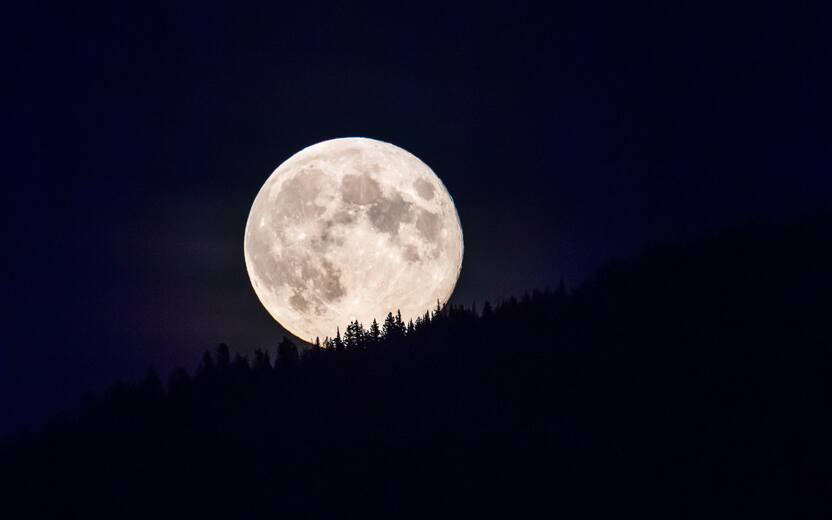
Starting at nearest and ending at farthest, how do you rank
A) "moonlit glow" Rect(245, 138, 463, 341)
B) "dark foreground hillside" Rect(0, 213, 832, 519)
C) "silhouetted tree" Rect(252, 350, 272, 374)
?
1. "dark foreground hillside" Rect(0, 213, 832, 519)
2. "silhouetted tree" Rect(252, 350, 272, 374)
3. "moonlit glow" Rect(245, 138, 463, 341)

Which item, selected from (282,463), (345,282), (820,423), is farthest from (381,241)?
(820,423)

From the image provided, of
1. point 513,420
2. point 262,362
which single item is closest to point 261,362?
point 262,362

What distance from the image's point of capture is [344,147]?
93.2 feet

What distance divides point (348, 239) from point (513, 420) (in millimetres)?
13682

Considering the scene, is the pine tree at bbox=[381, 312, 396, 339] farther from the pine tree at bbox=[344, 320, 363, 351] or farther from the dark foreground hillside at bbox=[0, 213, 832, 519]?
the pine tree at bbox=[344, 320, 363, 351]

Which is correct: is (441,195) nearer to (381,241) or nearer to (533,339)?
(381,241)

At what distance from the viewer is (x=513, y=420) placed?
44.0 feet

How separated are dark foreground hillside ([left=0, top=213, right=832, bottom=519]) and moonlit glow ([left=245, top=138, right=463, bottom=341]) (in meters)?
6.30

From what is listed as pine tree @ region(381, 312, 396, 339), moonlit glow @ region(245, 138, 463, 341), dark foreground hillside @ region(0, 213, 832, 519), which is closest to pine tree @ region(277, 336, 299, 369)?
dark foreground hillside @ region(0, 213, 832, 519)

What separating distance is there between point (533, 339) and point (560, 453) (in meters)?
4.92

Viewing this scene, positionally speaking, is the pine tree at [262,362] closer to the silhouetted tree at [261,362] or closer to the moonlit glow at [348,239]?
the silhouetted tree at [261,362]

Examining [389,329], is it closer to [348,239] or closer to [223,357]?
[223,357]

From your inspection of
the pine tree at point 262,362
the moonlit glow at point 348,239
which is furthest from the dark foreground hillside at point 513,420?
the moonlit glow at point 348,239

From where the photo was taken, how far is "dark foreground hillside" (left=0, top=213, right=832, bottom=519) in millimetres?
11664
